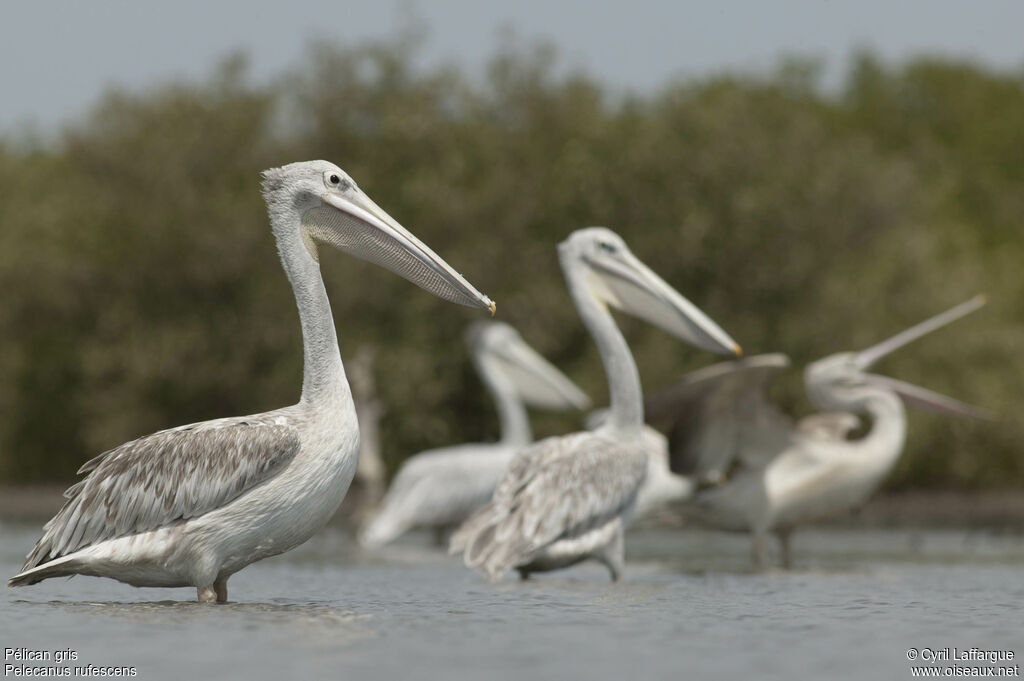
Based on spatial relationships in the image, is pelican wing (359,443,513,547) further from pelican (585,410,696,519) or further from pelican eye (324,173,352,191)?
pelican eye (324,173,352,191)

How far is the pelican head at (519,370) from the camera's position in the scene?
56.2 ft

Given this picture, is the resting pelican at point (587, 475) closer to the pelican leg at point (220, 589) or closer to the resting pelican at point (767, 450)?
the resting pelican at point (767, 450)

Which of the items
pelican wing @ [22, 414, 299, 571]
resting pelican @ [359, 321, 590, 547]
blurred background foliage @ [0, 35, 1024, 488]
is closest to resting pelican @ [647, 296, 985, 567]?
resting pelican @ [359, 321, 590, 547]

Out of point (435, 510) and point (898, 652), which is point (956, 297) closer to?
point (435, 510)

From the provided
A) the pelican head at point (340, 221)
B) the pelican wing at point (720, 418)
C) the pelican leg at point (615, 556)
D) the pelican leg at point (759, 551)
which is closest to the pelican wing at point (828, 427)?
the pelican wing at point (720, 418)

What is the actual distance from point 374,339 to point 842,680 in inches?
859

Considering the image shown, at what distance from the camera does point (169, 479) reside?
664 centimetres

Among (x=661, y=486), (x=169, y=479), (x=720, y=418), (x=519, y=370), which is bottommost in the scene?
(x=169, y=479)

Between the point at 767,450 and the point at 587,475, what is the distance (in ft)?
11.8

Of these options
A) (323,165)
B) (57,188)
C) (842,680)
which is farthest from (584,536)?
(57,188)

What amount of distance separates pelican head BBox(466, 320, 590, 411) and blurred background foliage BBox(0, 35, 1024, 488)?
7.44 meters

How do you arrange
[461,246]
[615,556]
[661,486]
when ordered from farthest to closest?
[461,246] < [661,486] < [615,556]

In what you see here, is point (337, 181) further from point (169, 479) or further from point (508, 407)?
point (508, 407)

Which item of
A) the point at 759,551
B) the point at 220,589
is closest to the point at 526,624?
the point at 220,589
